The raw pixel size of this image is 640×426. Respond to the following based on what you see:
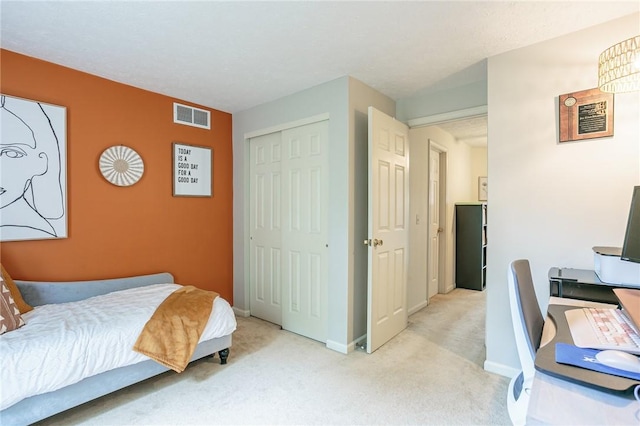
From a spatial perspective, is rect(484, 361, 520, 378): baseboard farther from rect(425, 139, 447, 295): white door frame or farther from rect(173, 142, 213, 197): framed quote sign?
rect(173, 142, 213, 197): framed quote sign

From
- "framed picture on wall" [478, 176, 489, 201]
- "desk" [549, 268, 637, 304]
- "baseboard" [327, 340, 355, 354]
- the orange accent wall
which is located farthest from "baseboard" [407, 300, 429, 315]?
"framed picture on wall" [478, 176, 489, 201]

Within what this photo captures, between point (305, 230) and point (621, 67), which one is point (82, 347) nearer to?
point (305, 230)

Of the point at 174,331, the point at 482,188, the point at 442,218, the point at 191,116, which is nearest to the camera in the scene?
the point at 174,331

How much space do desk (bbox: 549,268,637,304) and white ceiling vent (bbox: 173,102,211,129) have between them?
3475mm

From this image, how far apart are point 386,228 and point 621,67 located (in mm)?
1822

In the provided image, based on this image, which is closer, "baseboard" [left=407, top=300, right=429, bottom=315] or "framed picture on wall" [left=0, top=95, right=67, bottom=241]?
"framed picture on wall" [left=0, top=95, right=67, bottom=241]

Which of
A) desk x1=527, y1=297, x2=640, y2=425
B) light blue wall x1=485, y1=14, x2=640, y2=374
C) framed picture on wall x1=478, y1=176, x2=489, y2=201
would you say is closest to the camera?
desk x1=527, y1=297, x2=640, y2=425

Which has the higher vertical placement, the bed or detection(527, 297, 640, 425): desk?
detection(527, 297, 640, 425): desk

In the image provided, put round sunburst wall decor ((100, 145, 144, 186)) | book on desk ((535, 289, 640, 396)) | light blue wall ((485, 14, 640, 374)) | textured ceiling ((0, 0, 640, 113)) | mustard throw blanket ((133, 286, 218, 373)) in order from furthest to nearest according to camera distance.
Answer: round sunburst wall decor ((100, 145, 144, 186)) → mustard throw blanket ((133, 286, 218, 373)) → light blue wall ((485, 14, 640, 374)) → textured ceiling ((0, 0, 640, 113)) → book on desk ((535, 289, 640, 396))

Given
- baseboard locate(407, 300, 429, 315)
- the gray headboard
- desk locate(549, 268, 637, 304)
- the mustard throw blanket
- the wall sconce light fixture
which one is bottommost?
baseboard locate(407, 300, 429, 315)

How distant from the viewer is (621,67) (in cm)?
151

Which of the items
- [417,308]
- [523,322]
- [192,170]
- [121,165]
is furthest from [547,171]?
[121,165]

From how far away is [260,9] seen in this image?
1.79m

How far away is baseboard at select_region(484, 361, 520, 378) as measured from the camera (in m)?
2.29
